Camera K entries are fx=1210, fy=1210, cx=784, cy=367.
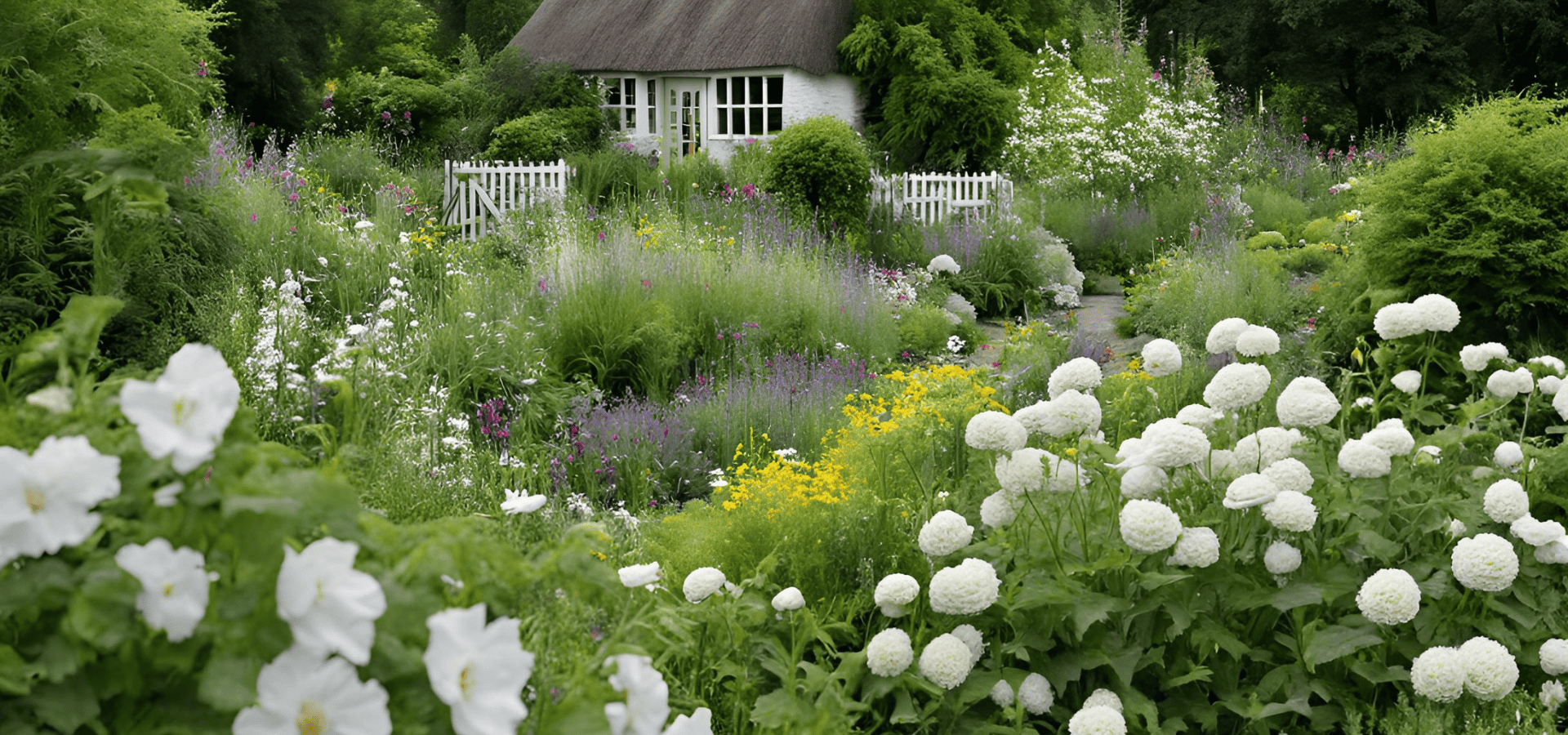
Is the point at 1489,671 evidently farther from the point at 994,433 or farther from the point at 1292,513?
the point at 994,433

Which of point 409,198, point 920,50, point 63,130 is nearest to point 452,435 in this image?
point 63,130

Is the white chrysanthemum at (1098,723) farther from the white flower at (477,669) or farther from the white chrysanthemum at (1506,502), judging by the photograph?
the white flower at (477,669)

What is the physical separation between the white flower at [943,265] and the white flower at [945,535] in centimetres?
759

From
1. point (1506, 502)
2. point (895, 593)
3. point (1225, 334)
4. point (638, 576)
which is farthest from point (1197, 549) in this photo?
point (638, 576)

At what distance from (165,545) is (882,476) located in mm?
3176

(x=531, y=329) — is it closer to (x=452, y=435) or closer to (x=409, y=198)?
(x=452, y=435)

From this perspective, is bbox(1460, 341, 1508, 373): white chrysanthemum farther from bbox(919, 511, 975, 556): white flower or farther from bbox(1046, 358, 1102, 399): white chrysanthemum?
bbox(919, 511, 975, 556): white flower

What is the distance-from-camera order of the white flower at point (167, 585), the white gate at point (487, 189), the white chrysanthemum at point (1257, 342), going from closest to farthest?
the white flower at point (167, 585) → the white chrysanthemum at point (1257, 342) → the white gate at point (487, 189)

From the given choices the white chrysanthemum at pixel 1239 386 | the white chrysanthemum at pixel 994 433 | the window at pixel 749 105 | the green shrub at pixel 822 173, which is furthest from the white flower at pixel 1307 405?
the window at pixel 749 105

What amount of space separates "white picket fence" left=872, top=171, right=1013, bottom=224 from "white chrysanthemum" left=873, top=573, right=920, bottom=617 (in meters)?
9.46

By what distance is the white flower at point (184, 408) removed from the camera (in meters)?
0.99

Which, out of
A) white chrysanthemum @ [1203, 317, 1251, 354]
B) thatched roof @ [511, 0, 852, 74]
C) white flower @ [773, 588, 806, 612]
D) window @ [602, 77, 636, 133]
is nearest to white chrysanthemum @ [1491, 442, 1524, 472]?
white chrysanthemum @ [1203, 317, 1251, 354]

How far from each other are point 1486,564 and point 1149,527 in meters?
0.81

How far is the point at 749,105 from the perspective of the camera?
19.8 m
